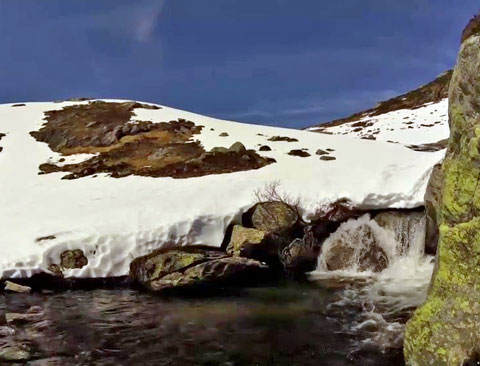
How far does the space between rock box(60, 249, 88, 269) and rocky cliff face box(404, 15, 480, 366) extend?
56.3 ft

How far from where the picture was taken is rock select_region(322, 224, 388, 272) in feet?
83.4

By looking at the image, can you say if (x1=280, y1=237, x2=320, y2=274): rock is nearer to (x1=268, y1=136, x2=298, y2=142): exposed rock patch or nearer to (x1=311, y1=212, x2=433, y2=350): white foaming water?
(x1=311, y1=212, x2=433, y2=350): white foaming water

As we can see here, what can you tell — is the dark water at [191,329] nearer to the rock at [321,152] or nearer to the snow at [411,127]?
the rock at [321,152]

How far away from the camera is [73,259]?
24.3 meters

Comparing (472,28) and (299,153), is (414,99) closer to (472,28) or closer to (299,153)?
(299,153)

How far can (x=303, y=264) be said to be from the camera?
2631cm

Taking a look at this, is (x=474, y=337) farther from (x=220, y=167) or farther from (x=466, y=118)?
(x=220, y=167)

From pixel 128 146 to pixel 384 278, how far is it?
2981 cm

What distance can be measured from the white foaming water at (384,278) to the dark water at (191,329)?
0.59 m

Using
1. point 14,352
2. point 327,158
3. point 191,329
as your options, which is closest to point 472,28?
point 191,329

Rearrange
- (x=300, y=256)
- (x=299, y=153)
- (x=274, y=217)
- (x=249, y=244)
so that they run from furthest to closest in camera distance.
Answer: (x=299, y=153)
(x=274, y=217)
(x=300, y=256)
(x=249, y=244)

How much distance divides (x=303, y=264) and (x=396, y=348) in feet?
42.1

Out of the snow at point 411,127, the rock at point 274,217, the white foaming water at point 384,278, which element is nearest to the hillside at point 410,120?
the snow at point 411,127

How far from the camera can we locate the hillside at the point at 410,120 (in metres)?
71.6
